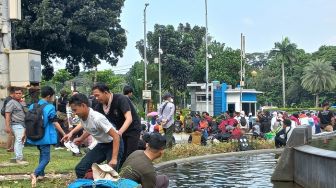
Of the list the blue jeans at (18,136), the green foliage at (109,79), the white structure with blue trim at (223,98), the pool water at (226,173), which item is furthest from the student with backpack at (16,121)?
the green foliage at (109,79)

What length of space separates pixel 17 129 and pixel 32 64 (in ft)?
17.0

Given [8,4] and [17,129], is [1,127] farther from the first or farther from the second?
[17,129]

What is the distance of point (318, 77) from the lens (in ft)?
293

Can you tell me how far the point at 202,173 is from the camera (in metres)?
12.4

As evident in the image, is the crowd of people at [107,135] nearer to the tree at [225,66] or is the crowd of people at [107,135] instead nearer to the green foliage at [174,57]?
the green foliage at [174,57]

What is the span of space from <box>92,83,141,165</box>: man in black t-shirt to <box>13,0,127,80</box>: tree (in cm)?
1987

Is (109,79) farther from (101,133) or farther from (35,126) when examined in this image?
(101,133)

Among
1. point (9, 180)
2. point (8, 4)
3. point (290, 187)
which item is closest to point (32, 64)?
point (8, 4)

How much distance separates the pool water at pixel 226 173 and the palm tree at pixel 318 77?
7538 centimetres

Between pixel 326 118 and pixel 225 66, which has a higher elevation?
pixel 225 66

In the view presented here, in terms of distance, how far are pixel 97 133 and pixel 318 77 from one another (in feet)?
282

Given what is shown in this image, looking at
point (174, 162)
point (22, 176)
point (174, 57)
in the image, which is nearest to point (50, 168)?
point (22, 176)

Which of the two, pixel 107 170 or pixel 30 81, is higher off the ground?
pixel 30 81

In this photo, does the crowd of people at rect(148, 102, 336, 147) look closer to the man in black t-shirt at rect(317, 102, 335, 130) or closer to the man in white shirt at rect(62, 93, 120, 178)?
the man in black t-shirt at rect(317, 102, 335, 130)
